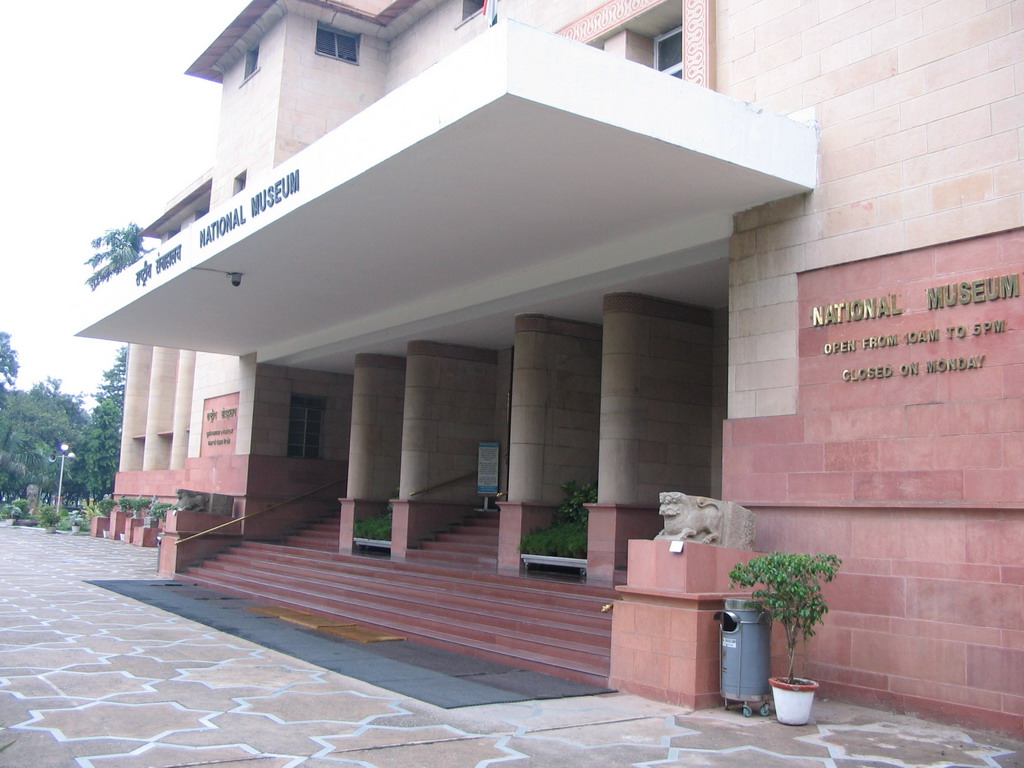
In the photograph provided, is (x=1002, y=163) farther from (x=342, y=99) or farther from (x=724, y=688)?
(x=342, y=99)

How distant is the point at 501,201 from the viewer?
10.8 metres

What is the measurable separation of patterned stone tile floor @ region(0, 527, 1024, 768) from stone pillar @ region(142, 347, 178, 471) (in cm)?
2675

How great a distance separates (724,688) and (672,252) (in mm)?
5315

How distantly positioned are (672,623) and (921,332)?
344 centimetres

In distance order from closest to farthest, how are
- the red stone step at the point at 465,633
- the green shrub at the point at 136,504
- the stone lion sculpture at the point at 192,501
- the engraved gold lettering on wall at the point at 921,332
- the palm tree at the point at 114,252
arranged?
the engraved gold lettering on wall at the point at 921,332 → the red stone step at the point at 465,633 → the stone lion sculpture at the point at 192,501 → the green shrub at the point at 136,504 → the palm tree at the point at 114,252

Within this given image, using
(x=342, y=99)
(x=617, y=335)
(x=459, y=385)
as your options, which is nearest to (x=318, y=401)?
(x=459, y=385)

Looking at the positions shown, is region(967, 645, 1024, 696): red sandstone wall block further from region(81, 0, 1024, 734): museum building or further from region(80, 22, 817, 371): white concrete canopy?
region(80, 22, 817, 371): white concrete canopy

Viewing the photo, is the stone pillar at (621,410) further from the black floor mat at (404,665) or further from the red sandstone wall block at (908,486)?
the red sandstone wall block at (908,486)

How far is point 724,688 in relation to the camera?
8188mm

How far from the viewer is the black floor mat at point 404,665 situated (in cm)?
870

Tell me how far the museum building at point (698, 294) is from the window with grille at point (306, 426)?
475cm

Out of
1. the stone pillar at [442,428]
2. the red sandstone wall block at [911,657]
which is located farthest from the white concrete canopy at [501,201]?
the red sandstone wall block at [911,657]

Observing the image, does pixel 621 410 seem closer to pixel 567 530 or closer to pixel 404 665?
pixel 567 530

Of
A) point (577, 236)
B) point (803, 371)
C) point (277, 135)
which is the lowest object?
point (803, 371)
